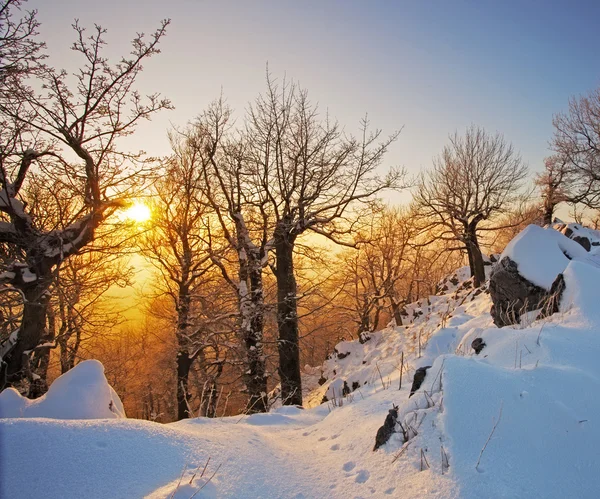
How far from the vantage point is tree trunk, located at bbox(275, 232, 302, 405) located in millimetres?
8891

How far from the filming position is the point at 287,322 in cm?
902

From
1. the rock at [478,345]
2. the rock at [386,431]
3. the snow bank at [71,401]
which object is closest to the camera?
the rock at [386,431]

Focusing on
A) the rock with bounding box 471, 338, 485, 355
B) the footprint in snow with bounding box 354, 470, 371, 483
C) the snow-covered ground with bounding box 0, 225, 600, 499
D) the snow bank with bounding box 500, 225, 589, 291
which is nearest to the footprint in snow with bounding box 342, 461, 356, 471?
the snow-covered ground with bounding box 0, 225, 600, 499

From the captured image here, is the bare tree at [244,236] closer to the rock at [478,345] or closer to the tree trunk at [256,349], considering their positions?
the tree trunk at [256,349]

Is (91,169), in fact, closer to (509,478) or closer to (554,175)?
(509,478)

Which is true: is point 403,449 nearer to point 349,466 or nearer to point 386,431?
point 386,431

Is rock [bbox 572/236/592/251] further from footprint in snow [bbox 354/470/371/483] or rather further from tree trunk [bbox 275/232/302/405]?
footprint in snow [bbox 354/470/371/483]

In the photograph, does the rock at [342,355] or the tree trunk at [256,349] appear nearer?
the tree trunk at [256,349]

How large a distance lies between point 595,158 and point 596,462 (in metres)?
22.4

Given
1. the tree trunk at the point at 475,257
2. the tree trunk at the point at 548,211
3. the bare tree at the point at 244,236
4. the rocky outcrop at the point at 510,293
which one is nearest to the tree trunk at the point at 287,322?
the bare tree at the point at 244,236

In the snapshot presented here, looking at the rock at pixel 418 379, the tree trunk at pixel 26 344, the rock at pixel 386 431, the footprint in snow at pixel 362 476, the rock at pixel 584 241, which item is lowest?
the footprint in snow at pixel 362 476

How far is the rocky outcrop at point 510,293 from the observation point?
5840mm

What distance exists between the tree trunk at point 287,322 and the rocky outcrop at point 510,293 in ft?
14.9

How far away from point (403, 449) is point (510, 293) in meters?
5.11
